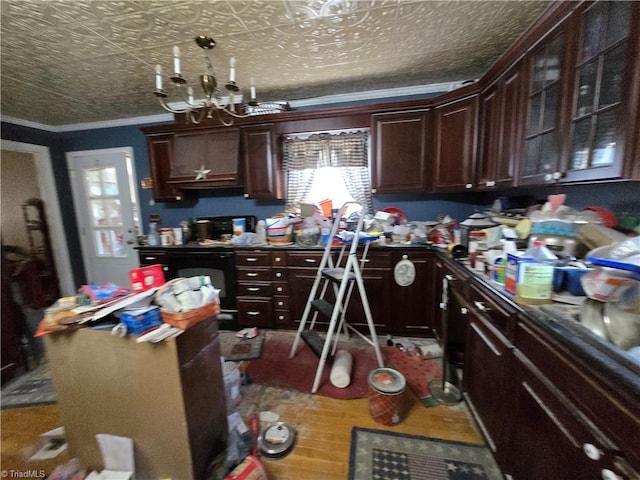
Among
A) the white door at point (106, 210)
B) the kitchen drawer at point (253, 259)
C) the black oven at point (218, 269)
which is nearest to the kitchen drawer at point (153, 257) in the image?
the black oven at point (218, 269)

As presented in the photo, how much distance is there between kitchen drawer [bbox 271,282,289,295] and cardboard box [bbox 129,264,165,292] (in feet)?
4.80

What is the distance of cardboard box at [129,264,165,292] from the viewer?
121 cm

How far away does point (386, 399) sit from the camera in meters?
1.50

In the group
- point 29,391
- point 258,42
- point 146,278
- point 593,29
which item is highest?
point 258,42

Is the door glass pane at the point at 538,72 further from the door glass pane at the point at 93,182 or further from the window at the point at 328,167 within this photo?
the door glass pane at the point at 93,182

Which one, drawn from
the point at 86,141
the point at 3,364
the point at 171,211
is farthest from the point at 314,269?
the point at 86,141

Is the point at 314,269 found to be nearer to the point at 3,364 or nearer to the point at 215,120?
the point at 215,120

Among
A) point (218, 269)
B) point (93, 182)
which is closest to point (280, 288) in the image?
point (218, 269)

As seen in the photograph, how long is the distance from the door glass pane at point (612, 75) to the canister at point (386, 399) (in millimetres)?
1665

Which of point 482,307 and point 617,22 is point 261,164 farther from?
point 617,22

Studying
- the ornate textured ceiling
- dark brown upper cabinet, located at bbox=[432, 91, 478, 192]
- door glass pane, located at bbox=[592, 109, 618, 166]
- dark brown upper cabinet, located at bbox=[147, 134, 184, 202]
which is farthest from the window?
door glass pane, located at bbox=[592, 109, 618, 166]

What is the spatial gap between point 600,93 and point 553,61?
419 millimetres

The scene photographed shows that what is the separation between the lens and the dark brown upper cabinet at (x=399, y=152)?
2.42 meters

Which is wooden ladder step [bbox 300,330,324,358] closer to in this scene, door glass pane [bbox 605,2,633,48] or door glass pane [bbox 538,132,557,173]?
door glass pane [bbox 538,132,557,173]
